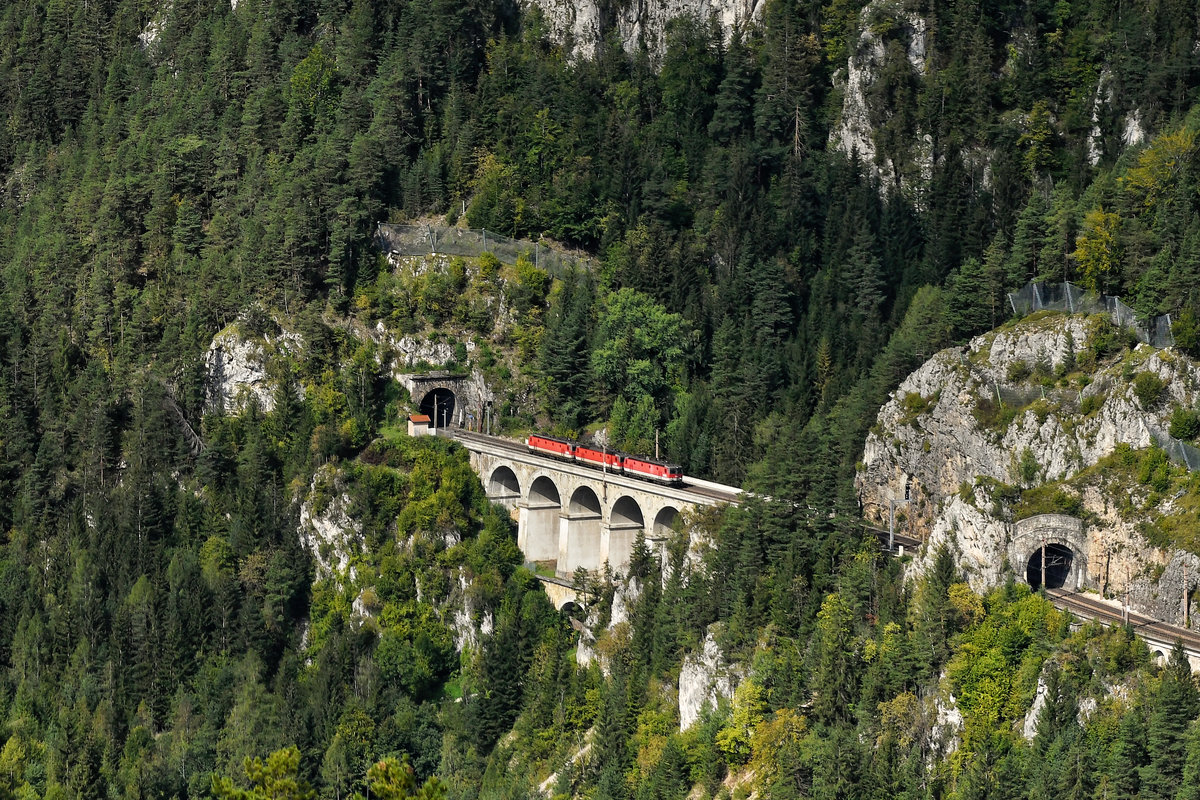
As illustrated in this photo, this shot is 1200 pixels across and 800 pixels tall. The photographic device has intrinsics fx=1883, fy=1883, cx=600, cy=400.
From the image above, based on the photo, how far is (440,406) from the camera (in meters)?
144

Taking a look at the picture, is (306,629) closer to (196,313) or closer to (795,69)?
(196,313)

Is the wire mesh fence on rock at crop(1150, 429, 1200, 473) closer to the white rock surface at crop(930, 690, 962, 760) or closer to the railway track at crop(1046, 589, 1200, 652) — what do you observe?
the railway track at crop(1046, 589, 1200, 652)

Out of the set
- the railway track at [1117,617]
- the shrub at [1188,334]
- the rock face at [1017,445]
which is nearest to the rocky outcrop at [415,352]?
the rock face at [1017,445]

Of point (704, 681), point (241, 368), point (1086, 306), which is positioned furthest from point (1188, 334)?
point (241, 368)

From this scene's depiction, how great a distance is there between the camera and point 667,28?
16275 centimetres

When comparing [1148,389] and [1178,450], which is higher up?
[1148,389]

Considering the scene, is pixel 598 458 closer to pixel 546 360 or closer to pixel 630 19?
pixel 546 360

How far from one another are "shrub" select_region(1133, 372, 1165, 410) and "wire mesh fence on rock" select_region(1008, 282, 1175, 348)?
3205mm

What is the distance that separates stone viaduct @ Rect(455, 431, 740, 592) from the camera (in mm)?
121438

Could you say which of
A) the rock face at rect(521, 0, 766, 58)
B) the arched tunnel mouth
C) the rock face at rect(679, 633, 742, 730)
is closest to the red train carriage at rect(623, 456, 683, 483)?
the rock face at rect(679, 633, 742, 730)

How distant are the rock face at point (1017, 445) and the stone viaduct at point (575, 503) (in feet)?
40.0

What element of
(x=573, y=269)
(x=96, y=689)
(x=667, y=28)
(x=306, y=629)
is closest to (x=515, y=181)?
(x=573, y=269)

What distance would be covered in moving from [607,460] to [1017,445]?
32.3 m

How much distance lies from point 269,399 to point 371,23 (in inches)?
1536
